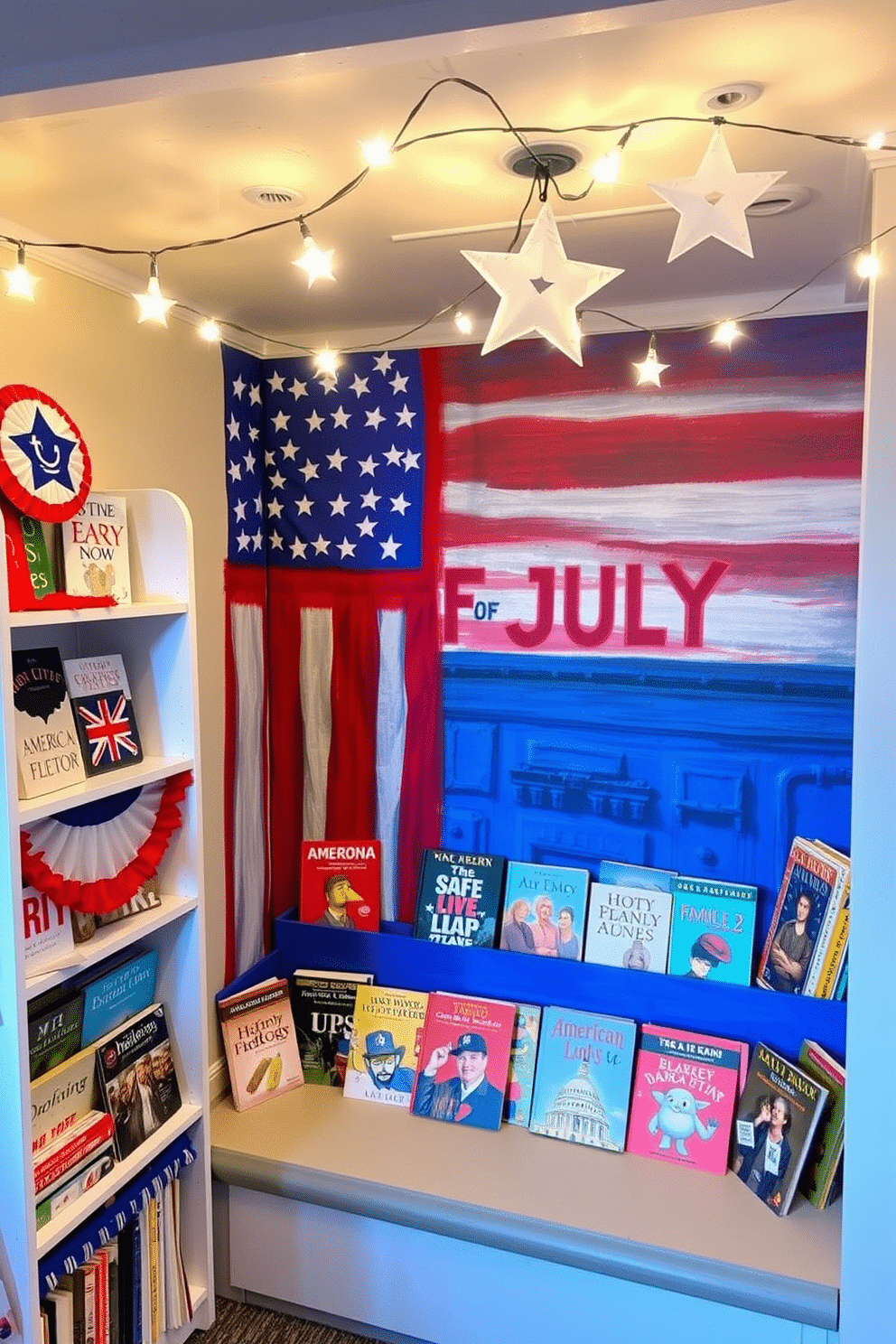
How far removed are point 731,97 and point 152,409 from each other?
1474 mm

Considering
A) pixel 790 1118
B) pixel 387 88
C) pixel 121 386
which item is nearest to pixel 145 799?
pixel 121 386

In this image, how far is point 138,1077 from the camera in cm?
199

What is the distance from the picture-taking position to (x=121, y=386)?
7.40 ft

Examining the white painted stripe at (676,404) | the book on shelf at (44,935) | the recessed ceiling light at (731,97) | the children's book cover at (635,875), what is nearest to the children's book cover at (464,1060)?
the children's book cover at (635,875)

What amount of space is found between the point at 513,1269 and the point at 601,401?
1.99m

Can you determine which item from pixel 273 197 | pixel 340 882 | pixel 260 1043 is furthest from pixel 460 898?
pixel 273 197

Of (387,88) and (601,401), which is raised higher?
(387,88)

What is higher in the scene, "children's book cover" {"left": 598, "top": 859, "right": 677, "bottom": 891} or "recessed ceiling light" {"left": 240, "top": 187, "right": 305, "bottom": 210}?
"recessed ceiling light" {"left": 240, "top": 187, "right": 305, "bottom": 210}

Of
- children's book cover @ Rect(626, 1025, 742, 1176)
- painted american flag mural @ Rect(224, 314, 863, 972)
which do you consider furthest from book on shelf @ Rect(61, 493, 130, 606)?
children's book cover @ Rect(626, 1025, 742, 1176)

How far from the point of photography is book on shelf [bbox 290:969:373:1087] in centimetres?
265

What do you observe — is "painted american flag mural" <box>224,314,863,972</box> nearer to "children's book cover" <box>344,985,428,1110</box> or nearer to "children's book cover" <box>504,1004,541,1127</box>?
"children's book cover" <box>344,985,428,1110</box>

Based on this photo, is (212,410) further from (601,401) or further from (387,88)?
(387,88)

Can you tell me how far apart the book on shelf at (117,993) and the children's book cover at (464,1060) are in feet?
2.50

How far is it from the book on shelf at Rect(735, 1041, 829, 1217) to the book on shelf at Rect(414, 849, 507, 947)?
728 mm
